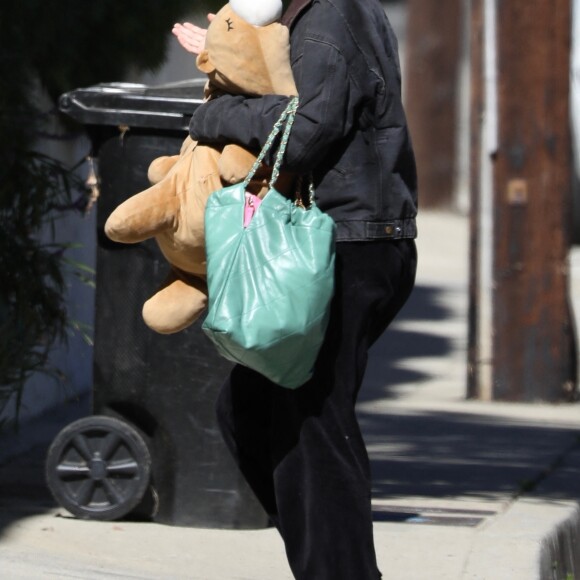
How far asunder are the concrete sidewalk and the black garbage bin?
0.31ft

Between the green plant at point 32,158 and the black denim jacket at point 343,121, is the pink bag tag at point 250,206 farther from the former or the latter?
the green plant at point 32,158

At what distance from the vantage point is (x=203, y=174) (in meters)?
3.58

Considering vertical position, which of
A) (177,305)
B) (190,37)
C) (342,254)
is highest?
(190,37)

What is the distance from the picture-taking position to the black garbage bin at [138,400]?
4.84 m

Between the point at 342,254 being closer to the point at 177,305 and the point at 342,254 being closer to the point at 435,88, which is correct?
the point at 177,305

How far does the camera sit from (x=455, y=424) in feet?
23.6

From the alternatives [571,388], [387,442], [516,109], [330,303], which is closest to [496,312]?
→ [571,388]

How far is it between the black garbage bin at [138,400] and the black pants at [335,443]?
1.31 meters

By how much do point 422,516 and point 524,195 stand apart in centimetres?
310

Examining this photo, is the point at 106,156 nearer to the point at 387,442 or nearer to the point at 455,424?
the point at 387,442

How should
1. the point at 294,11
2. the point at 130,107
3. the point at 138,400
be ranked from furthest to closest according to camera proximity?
the point at 138,400 → the point at 130,107 → the point at 294,11

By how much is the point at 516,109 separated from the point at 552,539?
3483mm

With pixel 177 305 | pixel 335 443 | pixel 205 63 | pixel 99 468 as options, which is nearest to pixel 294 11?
pixel 205 63

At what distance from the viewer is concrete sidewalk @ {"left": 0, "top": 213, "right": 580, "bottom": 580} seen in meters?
4.48
